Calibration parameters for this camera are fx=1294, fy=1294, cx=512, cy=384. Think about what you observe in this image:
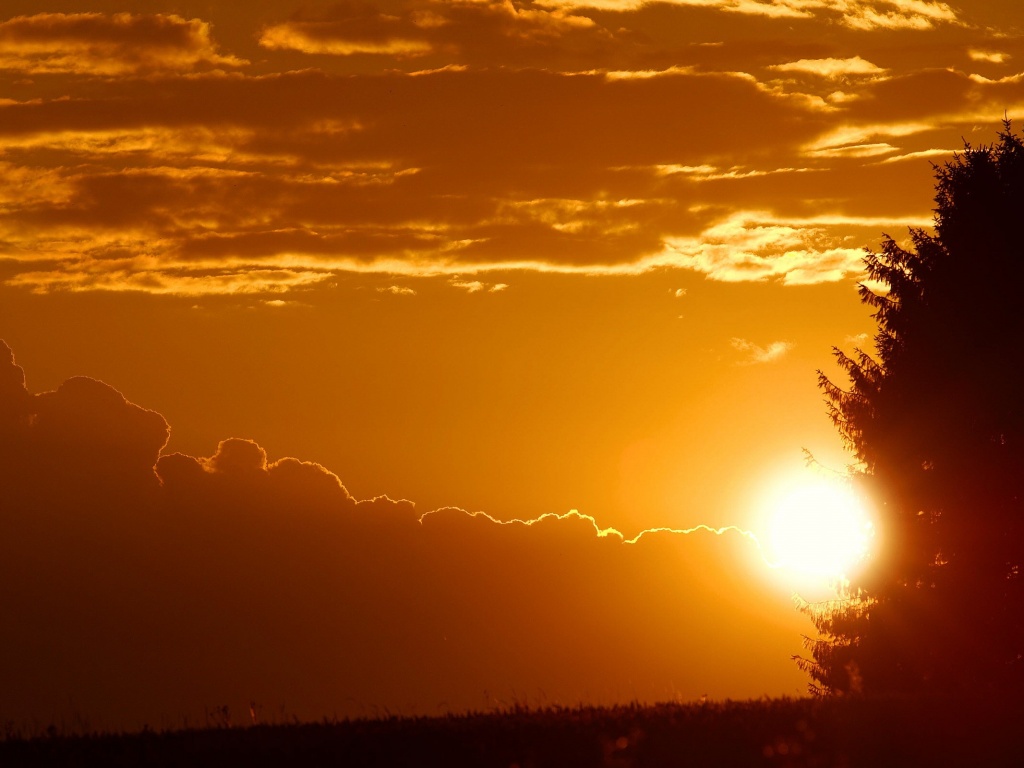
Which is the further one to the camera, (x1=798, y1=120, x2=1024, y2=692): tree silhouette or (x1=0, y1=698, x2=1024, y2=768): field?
(x1=798, y1=120, x2=1024, y2=692): tree silhouette

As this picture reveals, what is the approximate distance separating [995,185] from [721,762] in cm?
1628

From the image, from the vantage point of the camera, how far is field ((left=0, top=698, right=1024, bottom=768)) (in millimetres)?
12531

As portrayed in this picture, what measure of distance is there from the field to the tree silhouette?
9.22 m

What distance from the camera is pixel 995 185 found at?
25.0m

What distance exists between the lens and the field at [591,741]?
12.5 metres

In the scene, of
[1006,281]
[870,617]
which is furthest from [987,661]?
[1006,281]

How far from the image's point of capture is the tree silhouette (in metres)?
23.4

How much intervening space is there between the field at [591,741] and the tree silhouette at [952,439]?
9.22m

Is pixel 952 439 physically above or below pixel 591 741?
below

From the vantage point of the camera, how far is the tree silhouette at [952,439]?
2339 cm

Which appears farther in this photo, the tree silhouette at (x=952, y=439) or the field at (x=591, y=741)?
the tree silhouette at (x=952, y=439)

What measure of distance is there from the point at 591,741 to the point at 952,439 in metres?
13.1

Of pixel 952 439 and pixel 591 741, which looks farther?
pixel 952 439

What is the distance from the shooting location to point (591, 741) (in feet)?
42.3
